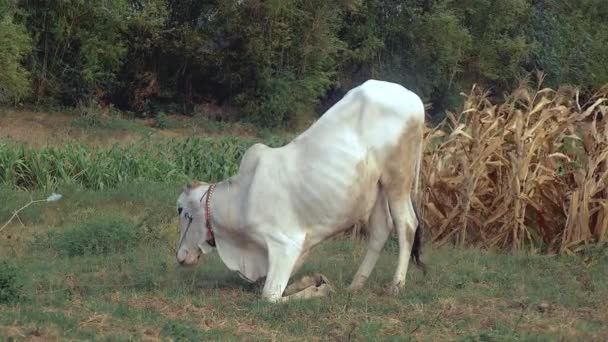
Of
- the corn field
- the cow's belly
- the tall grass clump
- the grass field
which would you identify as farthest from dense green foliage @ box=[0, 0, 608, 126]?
the cow's belly

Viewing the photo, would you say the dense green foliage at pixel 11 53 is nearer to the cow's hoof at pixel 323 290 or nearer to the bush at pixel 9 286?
the bush at pixel 9 286

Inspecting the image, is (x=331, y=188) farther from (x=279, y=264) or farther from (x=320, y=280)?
(x=320, y=280)

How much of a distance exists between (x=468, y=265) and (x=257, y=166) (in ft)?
6.88

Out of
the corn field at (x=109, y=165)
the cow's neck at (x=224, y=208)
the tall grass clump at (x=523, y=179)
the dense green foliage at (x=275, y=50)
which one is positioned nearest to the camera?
the cow's neck at (x=224, y=208)

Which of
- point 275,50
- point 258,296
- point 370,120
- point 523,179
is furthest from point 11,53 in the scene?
point 370,120

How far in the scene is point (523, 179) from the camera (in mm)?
8781

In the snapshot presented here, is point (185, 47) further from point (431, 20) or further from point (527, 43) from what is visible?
point (527, 43)

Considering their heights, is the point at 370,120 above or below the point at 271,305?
above

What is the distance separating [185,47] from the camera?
22.0 metres

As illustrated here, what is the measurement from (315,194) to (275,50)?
16509 millimetres

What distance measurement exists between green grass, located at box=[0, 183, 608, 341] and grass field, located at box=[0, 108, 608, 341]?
11 millimetres

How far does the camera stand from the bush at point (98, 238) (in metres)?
8.34

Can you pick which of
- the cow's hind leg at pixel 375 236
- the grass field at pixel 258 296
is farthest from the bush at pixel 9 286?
the cow's hind leg at pixel 375 236

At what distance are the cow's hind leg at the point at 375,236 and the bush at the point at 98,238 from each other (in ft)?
8.44
